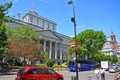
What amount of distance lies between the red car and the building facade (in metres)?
77.2

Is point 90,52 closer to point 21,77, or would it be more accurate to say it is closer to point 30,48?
point 30,48

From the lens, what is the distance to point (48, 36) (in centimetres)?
10450

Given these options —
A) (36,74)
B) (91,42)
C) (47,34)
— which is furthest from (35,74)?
(47,34)

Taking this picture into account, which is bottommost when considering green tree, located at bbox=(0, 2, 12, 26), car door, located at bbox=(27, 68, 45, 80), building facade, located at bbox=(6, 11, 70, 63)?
car door, located at bbox=(27, 68, 45, 80)

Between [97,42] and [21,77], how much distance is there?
217ft

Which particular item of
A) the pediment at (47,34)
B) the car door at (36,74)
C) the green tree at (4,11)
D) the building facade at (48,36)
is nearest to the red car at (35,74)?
the car door at (36,74)

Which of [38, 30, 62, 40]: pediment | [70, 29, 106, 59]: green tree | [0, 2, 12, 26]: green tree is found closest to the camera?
[0, 2, 12, 26]: green tree

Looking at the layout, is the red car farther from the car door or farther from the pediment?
the pediment

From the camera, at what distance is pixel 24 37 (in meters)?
67.7

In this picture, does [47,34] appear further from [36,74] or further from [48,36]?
[36,74]

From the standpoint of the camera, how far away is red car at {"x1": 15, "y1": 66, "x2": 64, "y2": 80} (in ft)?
64.0

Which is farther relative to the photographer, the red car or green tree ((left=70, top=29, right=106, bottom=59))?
green tree ((left=70, top=29, right=106, bottom=59))

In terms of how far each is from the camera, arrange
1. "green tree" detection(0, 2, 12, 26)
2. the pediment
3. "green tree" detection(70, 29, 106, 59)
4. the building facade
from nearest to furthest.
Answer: "green tree" detection(0, 2, 12, 26) < "green tree" detection(70, 29, 106, 59) < the pediment < the building facade

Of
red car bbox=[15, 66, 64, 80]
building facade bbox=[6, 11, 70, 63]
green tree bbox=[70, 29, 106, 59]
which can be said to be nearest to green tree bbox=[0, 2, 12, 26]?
red car bbox=[15, 66, 64, 80]
